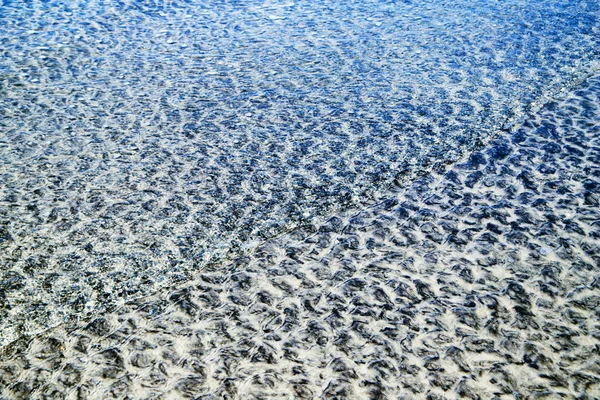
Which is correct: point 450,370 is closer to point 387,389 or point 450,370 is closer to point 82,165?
point 387,389

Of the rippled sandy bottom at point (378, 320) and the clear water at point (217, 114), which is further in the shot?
the clear water at point (217, 114)

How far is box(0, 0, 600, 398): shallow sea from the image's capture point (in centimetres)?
83

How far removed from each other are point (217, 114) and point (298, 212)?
1.46 ft

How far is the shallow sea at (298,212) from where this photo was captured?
32.5 inches

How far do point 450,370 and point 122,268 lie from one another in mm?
508

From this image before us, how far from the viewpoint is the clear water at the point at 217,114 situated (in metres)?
1.03

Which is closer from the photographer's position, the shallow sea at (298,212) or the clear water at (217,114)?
the shallow sea at (298,212)

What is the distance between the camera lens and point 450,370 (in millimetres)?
812

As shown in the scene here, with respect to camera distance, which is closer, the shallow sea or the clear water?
the shallow sea

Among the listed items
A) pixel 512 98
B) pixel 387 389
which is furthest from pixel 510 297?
pixel 512 98

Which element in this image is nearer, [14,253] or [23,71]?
[14,253]

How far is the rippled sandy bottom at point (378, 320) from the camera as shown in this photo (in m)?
0.79

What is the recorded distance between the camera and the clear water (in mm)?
1026

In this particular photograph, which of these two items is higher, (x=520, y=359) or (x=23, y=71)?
(x=520, y=359)
